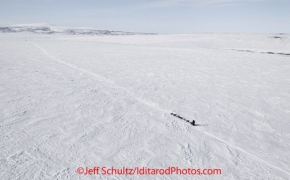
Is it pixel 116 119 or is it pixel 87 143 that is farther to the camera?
pixel 116 119

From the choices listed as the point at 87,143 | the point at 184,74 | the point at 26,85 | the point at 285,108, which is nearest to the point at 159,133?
the point at 87,143

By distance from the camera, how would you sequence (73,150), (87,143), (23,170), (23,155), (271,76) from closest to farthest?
1. (23,170)
2. (23,155)
3. (73,150)
4. (87,143)
5. (271,76)

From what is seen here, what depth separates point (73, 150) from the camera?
3.47 meters

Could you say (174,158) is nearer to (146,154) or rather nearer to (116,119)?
(146,154)

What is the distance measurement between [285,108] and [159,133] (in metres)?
3.89

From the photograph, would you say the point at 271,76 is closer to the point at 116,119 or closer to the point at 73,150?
the point at 116,119

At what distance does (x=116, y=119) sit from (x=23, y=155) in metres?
1.96

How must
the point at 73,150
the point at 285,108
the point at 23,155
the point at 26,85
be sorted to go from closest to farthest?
the point at 23,155 → the point at 73,150 → the point at 285,108 → the point at 26,85

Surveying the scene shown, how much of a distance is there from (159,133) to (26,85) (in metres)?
5.12

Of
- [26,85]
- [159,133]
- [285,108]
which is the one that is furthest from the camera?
[26,85]

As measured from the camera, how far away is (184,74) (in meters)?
9.99

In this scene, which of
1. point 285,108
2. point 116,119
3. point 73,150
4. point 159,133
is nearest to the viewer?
point 73,150

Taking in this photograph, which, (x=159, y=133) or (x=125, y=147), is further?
(x=159, y=133)

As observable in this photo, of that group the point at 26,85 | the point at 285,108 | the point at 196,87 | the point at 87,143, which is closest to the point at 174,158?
the point at 87,143
